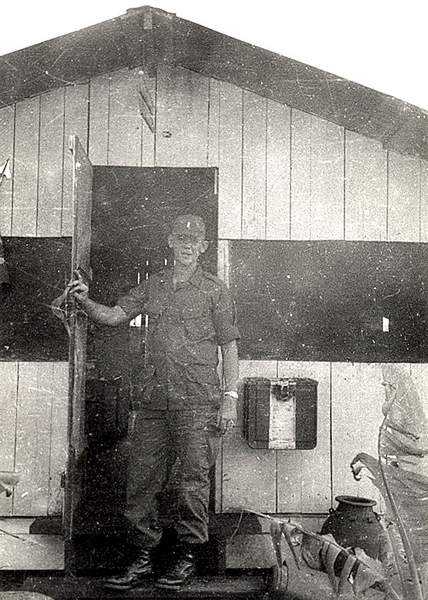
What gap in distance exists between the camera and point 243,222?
5.67m

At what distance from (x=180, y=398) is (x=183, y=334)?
0.47 m

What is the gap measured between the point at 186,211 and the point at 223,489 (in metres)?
2.28

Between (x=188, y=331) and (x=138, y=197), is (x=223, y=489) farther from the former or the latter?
(x=138, y=197)

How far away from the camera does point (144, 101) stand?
5.24 metres

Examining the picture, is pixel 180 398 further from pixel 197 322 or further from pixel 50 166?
pixel 50 166

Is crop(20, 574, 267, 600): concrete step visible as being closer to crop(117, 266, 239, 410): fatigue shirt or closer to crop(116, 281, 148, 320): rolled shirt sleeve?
crop(117, 266, 239, 410): fatigue shirt

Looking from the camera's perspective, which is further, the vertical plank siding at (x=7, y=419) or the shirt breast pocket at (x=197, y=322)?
the vertical plank siding at (x=7, y=419)

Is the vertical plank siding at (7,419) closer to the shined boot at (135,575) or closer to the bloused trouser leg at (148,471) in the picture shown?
the bloused trouser leg at (148,471)

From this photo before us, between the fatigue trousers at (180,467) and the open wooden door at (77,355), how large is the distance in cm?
42

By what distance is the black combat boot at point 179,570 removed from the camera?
4.59 m

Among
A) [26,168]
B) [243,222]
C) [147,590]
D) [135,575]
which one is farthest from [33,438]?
[243,222]

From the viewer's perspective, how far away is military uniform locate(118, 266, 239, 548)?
4746 mm

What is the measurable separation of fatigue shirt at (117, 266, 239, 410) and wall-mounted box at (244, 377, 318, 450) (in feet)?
1.66

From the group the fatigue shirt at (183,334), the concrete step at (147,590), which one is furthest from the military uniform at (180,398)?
the concrete step at (147,590)
